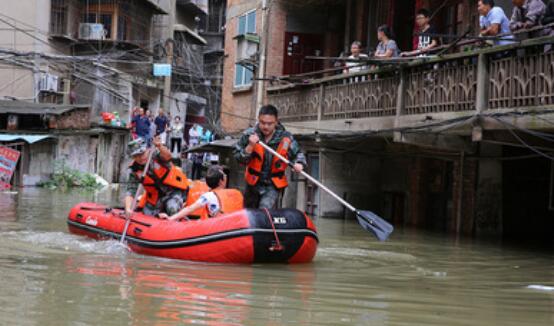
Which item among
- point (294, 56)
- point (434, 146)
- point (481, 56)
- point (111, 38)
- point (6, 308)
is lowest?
point (6, 308)

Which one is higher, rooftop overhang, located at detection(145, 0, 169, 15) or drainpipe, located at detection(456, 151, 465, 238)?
rooftop overhang, located at detection(145, 0, 169, 15)

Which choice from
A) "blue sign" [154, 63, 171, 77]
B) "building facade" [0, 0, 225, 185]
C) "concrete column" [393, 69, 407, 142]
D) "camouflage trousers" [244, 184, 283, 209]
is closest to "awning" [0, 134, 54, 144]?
"building facade" [0, 0, 225, 185]

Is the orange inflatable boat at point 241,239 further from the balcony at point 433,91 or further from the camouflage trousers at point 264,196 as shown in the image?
the balcony at point 433,91

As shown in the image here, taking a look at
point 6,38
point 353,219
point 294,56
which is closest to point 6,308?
point 353,219

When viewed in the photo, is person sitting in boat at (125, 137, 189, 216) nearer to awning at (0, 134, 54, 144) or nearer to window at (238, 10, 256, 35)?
window at (238, 10, 256, 35)

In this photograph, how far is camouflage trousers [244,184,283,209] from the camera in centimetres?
1101

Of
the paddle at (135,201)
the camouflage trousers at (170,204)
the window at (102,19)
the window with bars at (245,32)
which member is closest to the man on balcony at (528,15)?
the camouflage trousers at (170,204)

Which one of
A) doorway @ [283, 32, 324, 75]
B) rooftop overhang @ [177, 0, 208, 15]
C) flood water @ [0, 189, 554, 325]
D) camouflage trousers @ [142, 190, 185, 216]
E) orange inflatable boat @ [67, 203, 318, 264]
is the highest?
rooftop overhang @ [177, 0, 208, 15]

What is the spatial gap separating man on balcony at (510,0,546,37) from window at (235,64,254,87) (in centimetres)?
1310

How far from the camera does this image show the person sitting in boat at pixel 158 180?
1187 cm

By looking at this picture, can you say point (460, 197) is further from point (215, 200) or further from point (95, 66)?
point (95, 66)

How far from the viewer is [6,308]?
6391 millimetres

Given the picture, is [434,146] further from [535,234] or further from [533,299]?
[533,299]

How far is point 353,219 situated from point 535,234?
4520 millimetres
